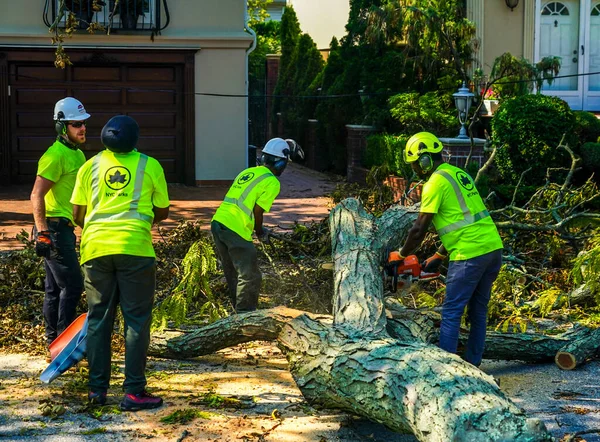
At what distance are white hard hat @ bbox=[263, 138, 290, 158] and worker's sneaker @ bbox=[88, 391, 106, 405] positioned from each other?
2436 mm

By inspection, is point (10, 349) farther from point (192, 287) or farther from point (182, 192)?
point (182, 192)

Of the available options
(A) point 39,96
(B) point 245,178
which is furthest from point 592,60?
(B) point 245,178

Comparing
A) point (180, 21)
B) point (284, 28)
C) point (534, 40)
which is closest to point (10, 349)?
point (180, 21)

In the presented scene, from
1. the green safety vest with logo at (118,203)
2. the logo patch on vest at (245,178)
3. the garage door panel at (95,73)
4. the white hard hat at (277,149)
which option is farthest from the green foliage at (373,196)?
the garage door panel at (95,73)

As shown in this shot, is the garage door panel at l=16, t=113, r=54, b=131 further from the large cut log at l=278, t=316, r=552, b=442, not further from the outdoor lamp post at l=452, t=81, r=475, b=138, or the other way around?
the large cut log at l=278, t=316, r=552, b=442

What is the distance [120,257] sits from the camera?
571cm

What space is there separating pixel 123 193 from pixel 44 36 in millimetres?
11630

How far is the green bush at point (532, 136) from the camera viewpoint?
13.3 m

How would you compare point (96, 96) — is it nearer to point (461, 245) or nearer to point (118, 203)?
point (118, 203)

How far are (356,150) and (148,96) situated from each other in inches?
149

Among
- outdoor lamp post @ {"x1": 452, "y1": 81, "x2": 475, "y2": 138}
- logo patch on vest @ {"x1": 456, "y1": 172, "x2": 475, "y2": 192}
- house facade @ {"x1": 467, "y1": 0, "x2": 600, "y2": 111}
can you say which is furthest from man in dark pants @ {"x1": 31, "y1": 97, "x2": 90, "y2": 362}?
house facade @ {"x1": 467, "y1": 0, "x2": 600, "y2": 111}

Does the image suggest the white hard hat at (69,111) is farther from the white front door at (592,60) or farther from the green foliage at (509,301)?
the white front door at (592,60)

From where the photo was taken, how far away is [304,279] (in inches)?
328

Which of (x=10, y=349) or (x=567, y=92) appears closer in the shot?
(x=10, y=349)
